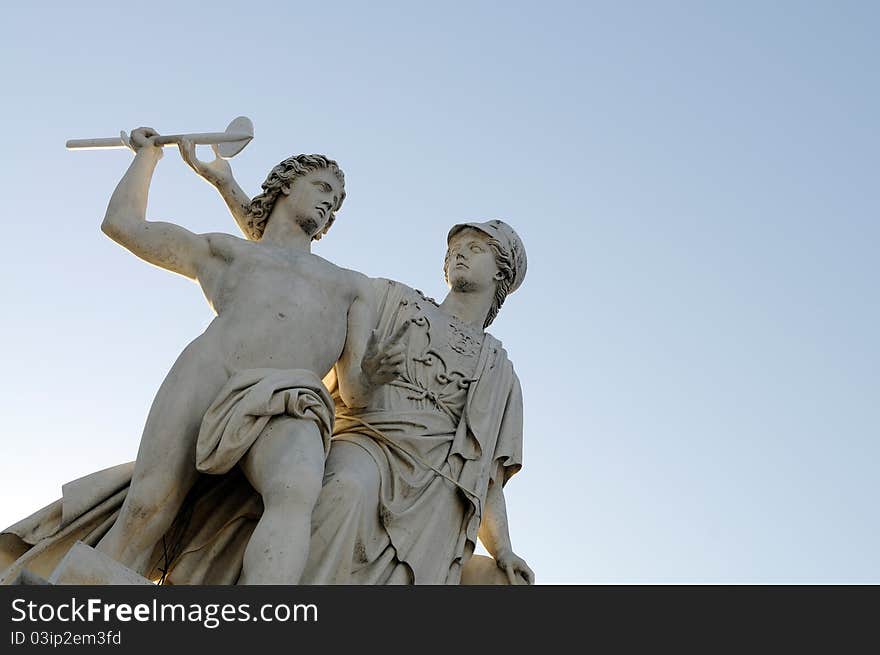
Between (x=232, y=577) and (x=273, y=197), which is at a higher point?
(x=273, y=197)

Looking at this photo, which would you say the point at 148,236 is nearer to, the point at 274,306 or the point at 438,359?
the point at 274,306

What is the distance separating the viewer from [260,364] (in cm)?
935

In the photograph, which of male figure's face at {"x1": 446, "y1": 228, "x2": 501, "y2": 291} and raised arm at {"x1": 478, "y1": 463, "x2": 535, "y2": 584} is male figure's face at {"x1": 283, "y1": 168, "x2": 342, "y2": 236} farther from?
raised arm at {"x1": 478, "y1": 463, "x2": 535, "y2": 584}

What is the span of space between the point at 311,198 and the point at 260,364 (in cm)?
139

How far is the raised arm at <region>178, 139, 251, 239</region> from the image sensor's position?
34.4 feet

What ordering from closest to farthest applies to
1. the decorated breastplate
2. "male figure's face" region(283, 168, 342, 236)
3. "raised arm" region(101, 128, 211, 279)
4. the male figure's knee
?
the male figure's knee
"raised arm" region(101, 128, 211, 279)
"male figure's face" region(283, 168, 342, 236)
the decorated breastplate

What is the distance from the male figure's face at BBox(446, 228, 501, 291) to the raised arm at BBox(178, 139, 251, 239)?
1573 mm

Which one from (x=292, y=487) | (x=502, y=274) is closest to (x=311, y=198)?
(x=502, y=274)

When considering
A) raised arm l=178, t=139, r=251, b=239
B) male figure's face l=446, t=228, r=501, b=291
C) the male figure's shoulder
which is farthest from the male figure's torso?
male figure's face l=446, t=228, r=501, b=291
